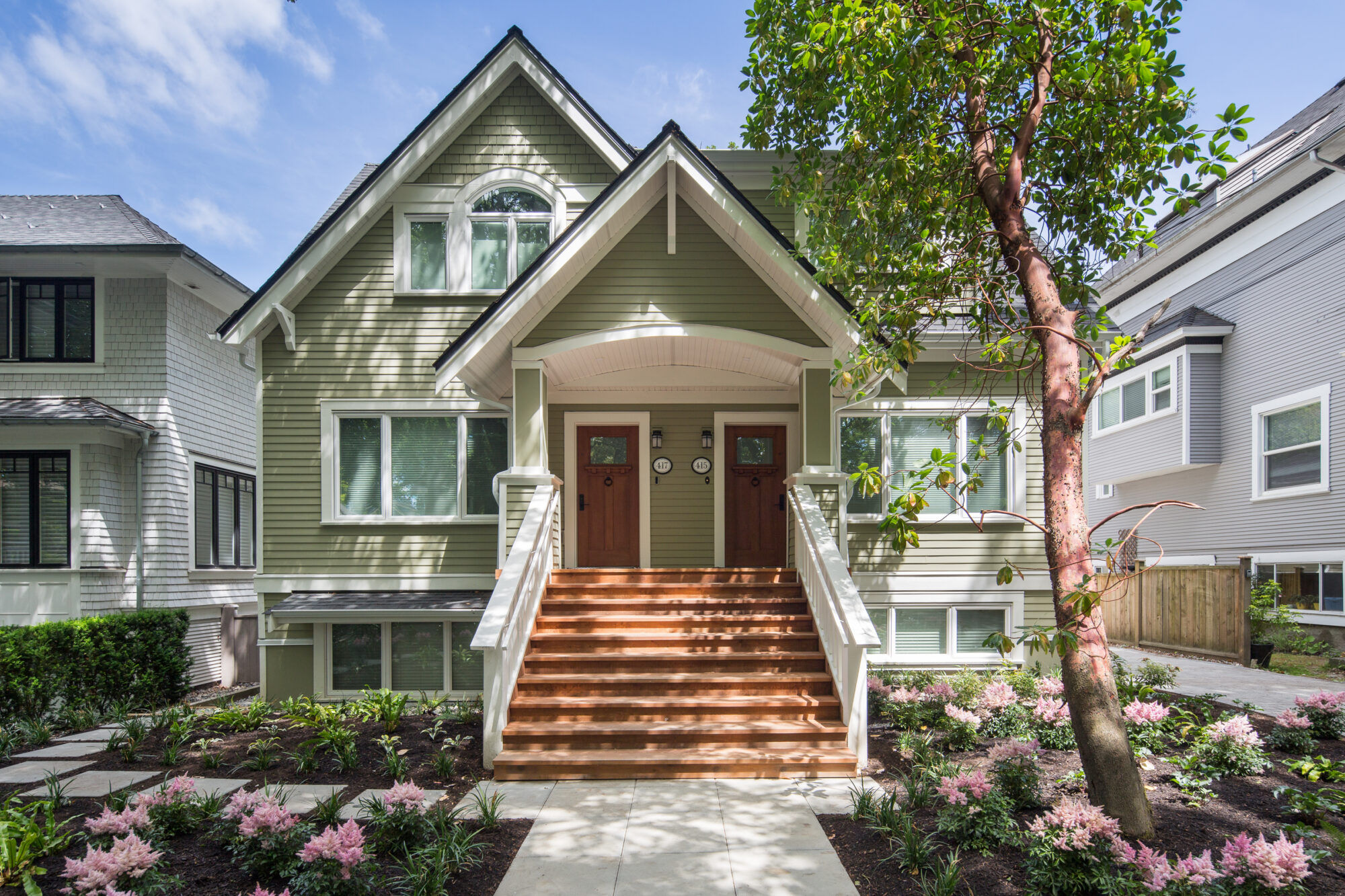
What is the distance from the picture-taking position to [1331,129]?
12125mm

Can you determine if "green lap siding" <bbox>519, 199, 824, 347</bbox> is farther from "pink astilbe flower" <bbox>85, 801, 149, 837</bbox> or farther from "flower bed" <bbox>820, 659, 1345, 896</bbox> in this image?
"pink astilbe flower" <bbox>85, 801, 149, 837</bbox>

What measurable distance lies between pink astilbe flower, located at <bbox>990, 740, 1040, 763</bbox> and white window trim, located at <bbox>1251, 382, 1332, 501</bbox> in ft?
31.0

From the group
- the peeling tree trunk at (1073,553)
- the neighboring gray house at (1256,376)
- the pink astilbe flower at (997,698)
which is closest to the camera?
the peeling tree trunk at (1073,553)

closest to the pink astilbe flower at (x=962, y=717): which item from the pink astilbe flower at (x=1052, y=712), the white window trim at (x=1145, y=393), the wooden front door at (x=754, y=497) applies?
the pink astilbe flower at (x=1052, y=712)

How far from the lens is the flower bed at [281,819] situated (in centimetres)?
382

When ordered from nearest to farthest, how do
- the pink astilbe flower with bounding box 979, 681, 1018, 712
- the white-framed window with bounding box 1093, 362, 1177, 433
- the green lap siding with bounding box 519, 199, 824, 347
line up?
the pink astilbe flower with bounding box 979, 681, 1018, 712
the green lap siding with bounding box 519, 199, 824, 347
the white-framed window with bounding box 1093, 362, 1177, 433

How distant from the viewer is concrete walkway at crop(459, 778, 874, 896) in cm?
412

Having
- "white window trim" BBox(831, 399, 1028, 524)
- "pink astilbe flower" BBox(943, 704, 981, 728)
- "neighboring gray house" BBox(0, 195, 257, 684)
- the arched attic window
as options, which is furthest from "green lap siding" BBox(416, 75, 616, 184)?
"pink astilbe flower" BBox(943, 704, 981, 728)

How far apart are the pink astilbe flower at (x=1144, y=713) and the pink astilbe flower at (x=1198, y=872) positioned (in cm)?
254

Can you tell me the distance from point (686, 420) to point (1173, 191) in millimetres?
5866

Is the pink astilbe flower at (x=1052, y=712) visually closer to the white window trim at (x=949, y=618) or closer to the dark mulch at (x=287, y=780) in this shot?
the white window trim at (x=949, y=618)

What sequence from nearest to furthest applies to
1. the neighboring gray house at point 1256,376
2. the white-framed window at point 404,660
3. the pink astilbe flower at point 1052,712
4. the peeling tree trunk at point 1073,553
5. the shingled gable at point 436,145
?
the peeling tree trunk at point 1073,553, the pink astilbe flower at point 1052,712, the shingled gable at point 436,145, the white-framed window at point 404,660, the neighboring gray house at point 1256,376

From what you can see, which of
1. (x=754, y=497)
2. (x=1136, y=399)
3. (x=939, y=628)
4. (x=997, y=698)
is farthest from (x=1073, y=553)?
(x=1136, y=399)

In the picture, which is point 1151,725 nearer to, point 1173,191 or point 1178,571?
point 1173,191
